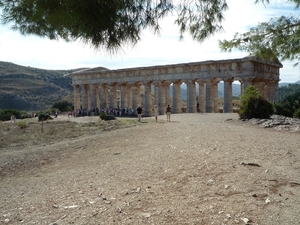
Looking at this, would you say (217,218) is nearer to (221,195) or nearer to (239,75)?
(221,195)

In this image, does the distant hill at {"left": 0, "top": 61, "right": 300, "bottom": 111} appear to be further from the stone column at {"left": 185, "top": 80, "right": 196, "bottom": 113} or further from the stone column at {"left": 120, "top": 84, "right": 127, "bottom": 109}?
the stone column at {"left": 185, "top": 80, "right": 196, "bottom": 113}

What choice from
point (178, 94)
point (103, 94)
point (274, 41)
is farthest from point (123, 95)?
point (274, 41)

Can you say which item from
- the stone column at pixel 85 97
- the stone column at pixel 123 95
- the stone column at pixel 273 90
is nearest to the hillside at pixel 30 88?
the stone column at pixel 85 97

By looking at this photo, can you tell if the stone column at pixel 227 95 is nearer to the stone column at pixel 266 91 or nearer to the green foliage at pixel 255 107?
the stone column at pixel 266 91

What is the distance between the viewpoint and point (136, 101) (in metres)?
40.6

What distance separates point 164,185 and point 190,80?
29251 millimetres

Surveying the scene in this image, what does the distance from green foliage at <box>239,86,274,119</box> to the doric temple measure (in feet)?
35.9

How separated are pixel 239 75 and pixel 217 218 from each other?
28.6 m

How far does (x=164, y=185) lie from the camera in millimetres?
6957

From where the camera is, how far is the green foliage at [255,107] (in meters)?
20.4

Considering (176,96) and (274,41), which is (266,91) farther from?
(274,41)

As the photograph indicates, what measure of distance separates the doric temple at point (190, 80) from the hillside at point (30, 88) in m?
34.0

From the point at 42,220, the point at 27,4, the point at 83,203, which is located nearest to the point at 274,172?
the point at 83,203

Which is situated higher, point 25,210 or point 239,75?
point 239,75
